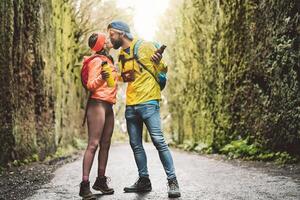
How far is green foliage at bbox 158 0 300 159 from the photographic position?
868cm

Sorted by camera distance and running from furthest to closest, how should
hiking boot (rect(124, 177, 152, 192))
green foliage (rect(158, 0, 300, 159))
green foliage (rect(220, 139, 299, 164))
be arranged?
green foliage (rect(158, 0, 300, 159)) < green foliage (rect(220, 139, 299, 164)) < hiking boot (rect(124, 177, 152, 192))

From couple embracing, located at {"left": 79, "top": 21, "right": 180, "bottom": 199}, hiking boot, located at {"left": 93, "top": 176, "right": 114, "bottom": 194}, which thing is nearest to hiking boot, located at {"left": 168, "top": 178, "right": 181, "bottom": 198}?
couple embracing, located at {"left": 79, "top": 21, "right": 180, "bottom": 199}

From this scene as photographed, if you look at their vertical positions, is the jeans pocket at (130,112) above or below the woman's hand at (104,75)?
below

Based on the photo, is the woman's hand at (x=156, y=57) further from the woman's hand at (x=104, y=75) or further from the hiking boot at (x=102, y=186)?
the hiking boot at (x=102, y=186)

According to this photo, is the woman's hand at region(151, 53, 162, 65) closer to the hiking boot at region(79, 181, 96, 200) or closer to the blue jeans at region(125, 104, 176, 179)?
the blue jeans at region(125, 104, 176, 179)

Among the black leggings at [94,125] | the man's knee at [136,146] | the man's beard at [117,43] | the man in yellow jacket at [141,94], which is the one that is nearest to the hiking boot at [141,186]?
the man in yellow jacket at [141,94]

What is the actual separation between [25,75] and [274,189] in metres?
6.70

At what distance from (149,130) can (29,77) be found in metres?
6.11

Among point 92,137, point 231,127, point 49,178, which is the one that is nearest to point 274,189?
point 92,137

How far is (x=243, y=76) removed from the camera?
37.4 feet

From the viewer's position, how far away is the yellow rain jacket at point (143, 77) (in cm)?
558

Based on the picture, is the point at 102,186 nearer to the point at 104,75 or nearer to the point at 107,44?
the point at 104,75

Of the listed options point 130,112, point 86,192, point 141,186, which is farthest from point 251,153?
point 86,192

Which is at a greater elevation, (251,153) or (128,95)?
(128,95)
